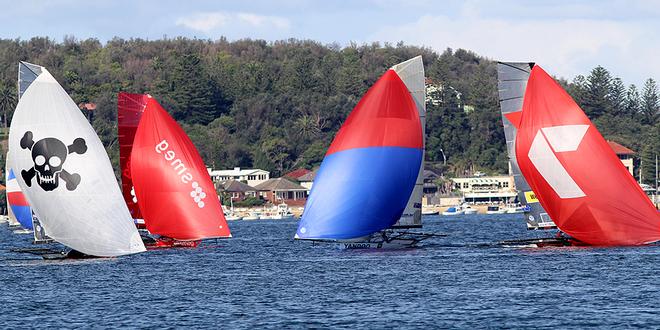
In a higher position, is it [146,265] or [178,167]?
[178,167]

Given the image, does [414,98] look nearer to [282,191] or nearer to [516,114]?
[516,114]

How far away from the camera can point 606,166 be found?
60.0 metres

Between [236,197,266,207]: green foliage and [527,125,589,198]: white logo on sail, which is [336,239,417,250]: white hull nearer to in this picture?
[527,125,589,198]: white logo on sail

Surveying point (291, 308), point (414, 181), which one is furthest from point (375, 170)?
point (291, 308)

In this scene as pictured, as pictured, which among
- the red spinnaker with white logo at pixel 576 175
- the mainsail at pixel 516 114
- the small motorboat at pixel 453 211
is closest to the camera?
the red spinnaker with white logo at pixel 576 175

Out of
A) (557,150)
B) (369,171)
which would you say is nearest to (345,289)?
(369,171)

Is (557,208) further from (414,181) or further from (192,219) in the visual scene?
(192,219)

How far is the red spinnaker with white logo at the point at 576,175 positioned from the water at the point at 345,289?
1.44 m

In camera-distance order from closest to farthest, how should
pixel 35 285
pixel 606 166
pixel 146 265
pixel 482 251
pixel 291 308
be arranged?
pixel 291 308 < pixel 35 285 < pixel 606 166 < pixel 146 265 < pixel 482 251

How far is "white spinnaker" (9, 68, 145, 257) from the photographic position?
57969 millimetres

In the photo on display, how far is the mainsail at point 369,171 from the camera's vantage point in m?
61.7

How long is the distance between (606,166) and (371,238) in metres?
11.4

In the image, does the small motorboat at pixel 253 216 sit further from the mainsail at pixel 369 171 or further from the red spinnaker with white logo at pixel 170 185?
the mainsail at pixel 369 171

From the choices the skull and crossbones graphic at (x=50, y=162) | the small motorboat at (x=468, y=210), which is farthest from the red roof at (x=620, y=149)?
the skull and crossbones graphic at (x=50, y=162)
